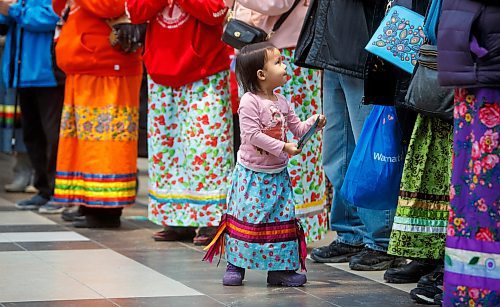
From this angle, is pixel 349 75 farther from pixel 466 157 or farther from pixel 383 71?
pixel 466 157

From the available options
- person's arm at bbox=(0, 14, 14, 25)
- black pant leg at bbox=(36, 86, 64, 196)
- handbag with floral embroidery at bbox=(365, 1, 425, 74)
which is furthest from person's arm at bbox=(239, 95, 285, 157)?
person's arm at bbox=(0, 14, 14, 25)

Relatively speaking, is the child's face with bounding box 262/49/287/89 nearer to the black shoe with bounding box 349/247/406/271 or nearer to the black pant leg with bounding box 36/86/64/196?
the black shoe with bounding box 349/247/406/271

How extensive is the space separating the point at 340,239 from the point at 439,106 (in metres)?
1.59

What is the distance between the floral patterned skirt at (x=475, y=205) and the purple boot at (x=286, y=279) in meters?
1.30

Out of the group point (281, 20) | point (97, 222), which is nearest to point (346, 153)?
point (281, 20)

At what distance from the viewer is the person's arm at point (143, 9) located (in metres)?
5.88

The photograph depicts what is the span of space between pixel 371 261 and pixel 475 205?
180 centimetres

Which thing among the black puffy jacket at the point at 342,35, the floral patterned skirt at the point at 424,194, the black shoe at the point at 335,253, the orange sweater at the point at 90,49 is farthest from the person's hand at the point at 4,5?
the floral patterned skirt at the point at 424,194

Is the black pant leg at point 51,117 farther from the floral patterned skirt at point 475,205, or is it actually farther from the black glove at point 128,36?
the floral patterned skirt at point 475,205

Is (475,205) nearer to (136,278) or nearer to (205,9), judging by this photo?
(136,278)

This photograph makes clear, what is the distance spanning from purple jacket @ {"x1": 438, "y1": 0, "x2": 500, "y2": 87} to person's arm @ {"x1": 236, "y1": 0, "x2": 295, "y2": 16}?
1.89 meters

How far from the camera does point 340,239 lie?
5598mm

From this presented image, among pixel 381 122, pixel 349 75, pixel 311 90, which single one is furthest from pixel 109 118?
pixel 381 122

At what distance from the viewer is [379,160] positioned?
467cm
